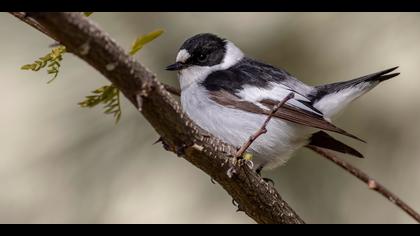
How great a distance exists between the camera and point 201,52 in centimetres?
346

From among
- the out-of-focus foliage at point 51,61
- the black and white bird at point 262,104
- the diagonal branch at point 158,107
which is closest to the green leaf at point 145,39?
the diagonal branch at point 158,107

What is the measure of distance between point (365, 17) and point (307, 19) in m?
0.41

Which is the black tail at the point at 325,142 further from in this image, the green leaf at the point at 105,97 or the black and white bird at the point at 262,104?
the green leaf at the point at 105,97

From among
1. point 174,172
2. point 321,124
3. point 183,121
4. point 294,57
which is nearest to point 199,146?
point 183,121

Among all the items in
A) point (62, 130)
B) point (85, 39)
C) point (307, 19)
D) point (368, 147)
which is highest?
point (85, 39)

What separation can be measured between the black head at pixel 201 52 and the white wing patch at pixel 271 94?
0.41 metres

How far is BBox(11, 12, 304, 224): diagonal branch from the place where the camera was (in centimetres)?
145

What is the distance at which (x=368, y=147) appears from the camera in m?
4.55

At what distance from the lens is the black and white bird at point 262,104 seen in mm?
3008

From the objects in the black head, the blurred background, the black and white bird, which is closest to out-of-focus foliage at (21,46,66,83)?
the black and white bird

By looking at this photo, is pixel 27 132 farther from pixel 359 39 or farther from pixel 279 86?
pixel 359 39

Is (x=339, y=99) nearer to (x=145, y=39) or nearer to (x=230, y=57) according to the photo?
(x=230, y=57)

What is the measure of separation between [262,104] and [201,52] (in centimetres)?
59

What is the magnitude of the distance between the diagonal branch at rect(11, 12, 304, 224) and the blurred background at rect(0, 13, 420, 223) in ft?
6.57
